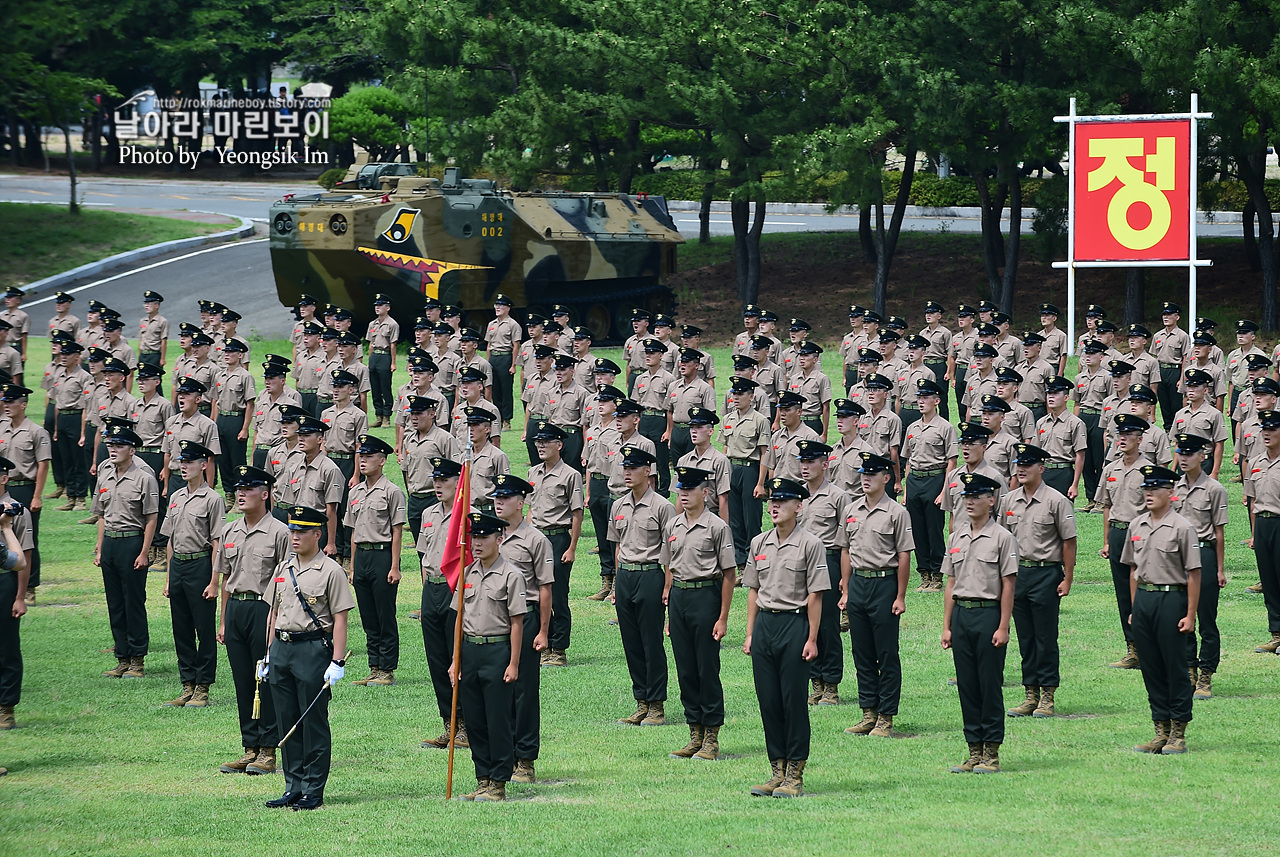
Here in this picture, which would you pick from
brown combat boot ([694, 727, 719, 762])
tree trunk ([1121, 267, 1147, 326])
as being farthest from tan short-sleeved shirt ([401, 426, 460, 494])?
tree trunk ([1121, 267, 1147, 326])

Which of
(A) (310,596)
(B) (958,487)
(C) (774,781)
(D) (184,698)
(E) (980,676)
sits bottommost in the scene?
(D) (184,698)

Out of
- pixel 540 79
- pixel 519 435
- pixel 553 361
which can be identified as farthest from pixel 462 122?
pixel 553 361

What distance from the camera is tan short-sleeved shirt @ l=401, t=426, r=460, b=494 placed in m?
14.9

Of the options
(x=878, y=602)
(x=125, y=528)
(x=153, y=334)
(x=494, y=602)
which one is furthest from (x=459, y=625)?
(x=153, y=334)

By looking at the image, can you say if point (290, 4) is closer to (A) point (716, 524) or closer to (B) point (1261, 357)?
(B) point (1261, 357)

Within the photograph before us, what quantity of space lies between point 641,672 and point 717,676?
3.77 feet

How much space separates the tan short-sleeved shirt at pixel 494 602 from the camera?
9945mm

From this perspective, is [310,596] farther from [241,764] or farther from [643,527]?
[643,527]

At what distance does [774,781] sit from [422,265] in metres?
20.2

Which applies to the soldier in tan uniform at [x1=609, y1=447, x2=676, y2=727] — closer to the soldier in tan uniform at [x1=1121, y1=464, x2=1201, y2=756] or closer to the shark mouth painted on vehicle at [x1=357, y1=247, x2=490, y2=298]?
the soldier in tan uniform at [x1=1121, y1=464, x2=1201, y2=756]

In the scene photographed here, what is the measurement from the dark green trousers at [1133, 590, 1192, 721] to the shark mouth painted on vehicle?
65.0 ft

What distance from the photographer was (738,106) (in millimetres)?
33500

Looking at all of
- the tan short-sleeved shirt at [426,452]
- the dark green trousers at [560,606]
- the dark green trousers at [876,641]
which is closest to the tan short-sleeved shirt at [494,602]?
the dark green trousers at [876,641]

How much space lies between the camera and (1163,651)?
10.7 metres
